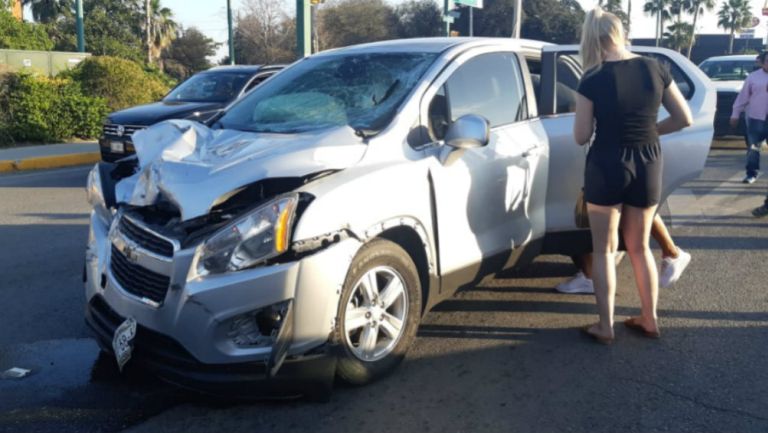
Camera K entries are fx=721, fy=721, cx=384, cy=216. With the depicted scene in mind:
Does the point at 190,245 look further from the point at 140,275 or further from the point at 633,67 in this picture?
the point at 633,67

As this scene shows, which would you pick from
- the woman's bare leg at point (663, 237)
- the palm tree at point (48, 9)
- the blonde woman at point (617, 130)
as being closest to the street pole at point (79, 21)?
the woman's bare leg at point (663, 237)

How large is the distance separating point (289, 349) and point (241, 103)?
7.09 feet

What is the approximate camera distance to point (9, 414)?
3.48 metres

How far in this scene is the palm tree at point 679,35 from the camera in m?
72.6

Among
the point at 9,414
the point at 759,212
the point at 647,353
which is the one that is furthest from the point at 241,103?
the point at 759,212

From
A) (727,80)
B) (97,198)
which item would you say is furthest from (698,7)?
(97,198)

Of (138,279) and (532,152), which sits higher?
(532,152)

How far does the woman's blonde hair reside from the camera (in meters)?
4.07

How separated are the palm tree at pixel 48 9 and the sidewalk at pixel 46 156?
3916cm

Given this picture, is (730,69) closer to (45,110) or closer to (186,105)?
(186,105)

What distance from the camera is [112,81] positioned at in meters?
17.4

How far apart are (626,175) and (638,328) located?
108 cm

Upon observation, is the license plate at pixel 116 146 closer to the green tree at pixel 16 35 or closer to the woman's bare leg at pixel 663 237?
the woman's bare leg at pixel 663 237

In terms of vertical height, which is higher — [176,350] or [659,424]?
[176,350]
